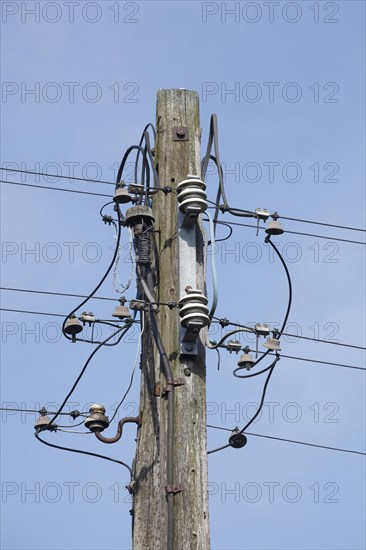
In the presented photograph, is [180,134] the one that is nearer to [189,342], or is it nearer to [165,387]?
[189,342]

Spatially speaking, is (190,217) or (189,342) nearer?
(189,342)

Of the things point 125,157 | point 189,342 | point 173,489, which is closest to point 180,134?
point 125,157

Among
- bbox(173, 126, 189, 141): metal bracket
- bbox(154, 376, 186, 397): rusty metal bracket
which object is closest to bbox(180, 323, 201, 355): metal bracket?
bbox(154, 376, 186, 397): rusty metal bracket

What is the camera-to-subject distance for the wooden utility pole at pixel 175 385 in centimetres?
715

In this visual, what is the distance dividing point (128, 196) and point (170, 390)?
5.34 ft

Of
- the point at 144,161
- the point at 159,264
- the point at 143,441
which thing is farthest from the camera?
the point at 144,161

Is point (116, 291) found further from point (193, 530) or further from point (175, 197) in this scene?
point (193, 530)

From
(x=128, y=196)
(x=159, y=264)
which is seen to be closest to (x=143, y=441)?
(x=159, y=264)

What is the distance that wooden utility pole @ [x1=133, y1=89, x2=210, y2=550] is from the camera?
715 centimetres

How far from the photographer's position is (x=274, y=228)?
855 centimetres

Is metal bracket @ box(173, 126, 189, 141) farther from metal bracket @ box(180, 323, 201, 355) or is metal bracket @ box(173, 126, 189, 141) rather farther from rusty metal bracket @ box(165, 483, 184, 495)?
rusty metal bracket @ box(165, 483, 184, 495)

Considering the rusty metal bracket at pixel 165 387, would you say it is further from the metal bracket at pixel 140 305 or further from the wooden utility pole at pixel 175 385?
the metal bracket at pixel 140 305

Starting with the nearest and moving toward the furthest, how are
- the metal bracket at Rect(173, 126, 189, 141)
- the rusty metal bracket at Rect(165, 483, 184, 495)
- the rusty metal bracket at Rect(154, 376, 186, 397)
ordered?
the rusty metal bracket at Rect(165, 483, 184, 495), the rusty metal bracket at Rect(154, 376, 186, 397), the metal bracket at Rect(173, 126, 189, 141)

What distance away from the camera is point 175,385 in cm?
750
